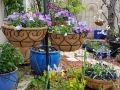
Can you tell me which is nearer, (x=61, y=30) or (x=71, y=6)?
(x=61, y=30)

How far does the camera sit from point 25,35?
5.98ft

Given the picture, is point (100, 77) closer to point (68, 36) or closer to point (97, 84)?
point (97, 84)

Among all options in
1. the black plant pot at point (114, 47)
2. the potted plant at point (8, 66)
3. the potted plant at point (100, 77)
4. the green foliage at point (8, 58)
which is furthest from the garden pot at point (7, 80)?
the black plant pot at point (114, 47)

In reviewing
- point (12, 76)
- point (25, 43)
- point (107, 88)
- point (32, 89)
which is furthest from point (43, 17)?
point (107, 88)

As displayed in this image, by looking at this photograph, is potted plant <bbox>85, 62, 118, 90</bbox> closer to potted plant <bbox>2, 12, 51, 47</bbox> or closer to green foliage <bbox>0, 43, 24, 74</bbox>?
green foliage <bbox>0, 43, 24, 74</bbox>

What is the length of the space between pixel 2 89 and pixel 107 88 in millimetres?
1643

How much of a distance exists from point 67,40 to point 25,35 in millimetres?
409

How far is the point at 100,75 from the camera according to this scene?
11.3 feet

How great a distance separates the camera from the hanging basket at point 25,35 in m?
1.82

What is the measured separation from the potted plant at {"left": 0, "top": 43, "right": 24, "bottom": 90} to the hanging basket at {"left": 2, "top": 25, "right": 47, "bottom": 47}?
113 cm

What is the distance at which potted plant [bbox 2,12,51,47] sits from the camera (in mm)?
1826

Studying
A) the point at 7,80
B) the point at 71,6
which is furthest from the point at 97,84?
the point at 71,6

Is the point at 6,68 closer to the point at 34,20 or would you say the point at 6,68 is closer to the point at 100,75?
the point at 34,20

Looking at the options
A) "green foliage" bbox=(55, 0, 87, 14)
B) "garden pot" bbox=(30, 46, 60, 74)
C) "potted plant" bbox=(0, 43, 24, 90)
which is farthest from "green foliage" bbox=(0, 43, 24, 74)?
"green foliage" bbox=(55, 0, 87, 14)
